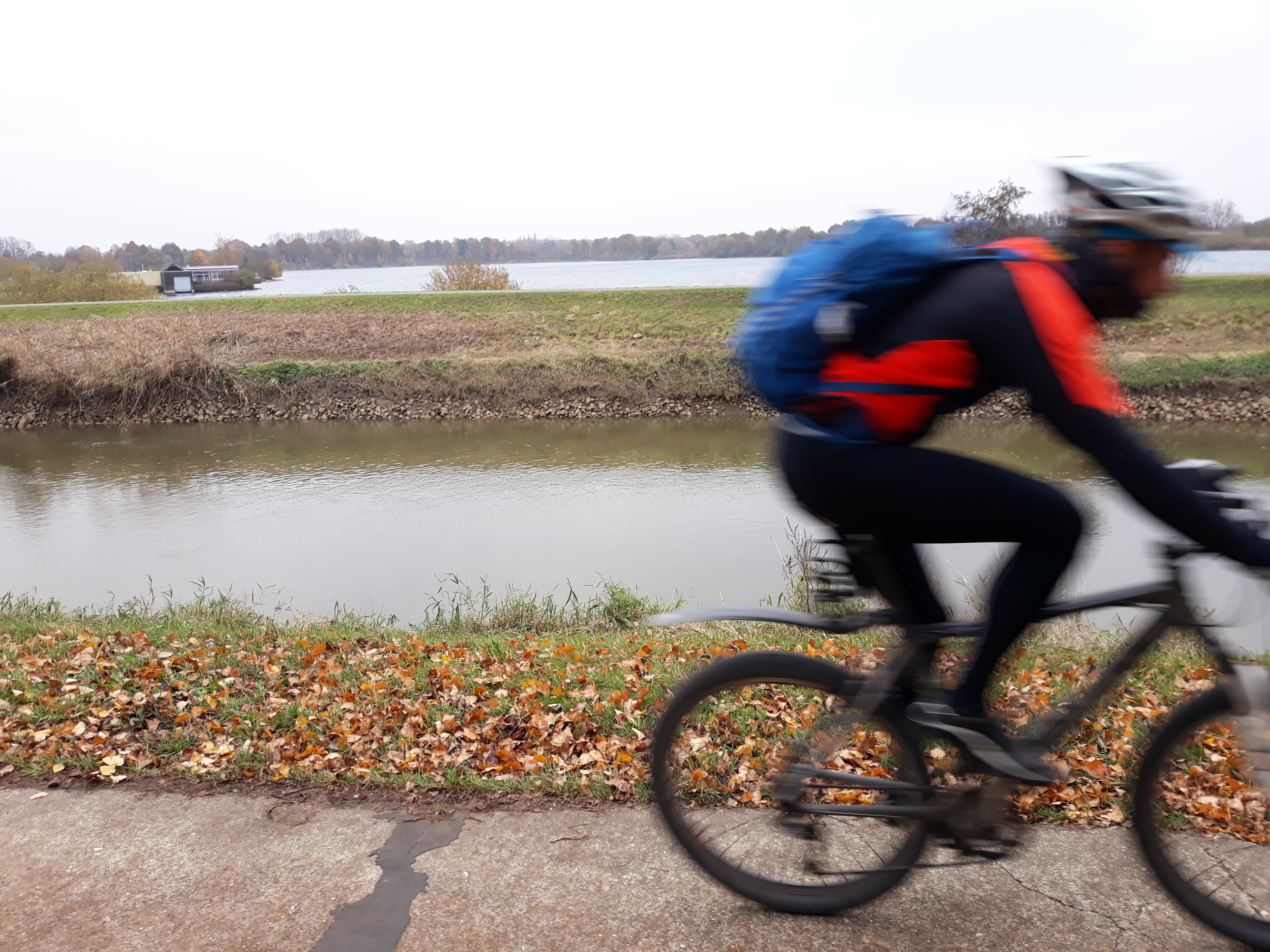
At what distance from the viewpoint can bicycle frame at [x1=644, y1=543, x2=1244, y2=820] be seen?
7.01ft

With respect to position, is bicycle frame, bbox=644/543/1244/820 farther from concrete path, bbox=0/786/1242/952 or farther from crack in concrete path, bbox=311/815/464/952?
crack in concrete path, bbox=311/815/464/952

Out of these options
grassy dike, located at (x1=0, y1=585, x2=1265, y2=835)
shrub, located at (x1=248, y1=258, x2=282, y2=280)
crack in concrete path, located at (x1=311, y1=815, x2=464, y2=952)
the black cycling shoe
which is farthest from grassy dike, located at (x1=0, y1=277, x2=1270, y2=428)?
shrub, located at (x1=248, y1=258, x2=282, y2=280)

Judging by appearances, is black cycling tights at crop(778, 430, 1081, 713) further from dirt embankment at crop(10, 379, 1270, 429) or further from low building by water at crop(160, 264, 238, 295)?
low building by water at crop(160, 264, 238, 295)

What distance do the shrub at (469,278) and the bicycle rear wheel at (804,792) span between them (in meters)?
39.5

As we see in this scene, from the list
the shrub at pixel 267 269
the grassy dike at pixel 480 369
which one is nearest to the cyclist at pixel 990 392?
the grassy dike at pixel 480 369

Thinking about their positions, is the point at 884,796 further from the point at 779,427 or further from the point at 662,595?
the point at 662,595

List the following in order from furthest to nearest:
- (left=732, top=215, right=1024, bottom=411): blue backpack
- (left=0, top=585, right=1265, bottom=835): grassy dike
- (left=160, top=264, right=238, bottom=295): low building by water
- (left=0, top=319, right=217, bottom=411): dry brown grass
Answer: (left=160, top=264, right=238, bottom=295): low building by water < (left=0, top=319, right=217, bottom=411): dry brown grass < (left=0, top=585, right=1265, bottom=835): grassy dike < (left=732, top=215, right=1024, bottom=411): blue backpack

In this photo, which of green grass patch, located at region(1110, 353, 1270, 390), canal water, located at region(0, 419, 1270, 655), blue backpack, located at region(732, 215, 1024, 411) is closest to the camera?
blue backpack, located at region(732, 215, 1024, 411)

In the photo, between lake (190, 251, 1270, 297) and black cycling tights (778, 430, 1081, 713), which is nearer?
black cycling tights (778, 430, 1081, 713)

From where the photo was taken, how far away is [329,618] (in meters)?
7.77

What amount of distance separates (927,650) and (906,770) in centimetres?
35

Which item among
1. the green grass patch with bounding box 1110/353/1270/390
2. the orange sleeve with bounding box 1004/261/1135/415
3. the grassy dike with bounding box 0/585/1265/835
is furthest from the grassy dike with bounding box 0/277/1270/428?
the orange sleeve with bounding box 1004/261/1135/415

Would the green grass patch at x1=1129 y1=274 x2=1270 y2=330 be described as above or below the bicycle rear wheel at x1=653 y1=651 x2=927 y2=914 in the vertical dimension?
above

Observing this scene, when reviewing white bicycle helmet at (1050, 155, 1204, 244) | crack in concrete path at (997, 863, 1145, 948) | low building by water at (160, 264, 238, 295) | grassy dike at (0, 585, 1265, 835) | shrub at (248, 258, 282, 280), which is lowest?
grassy dike at (0, 585, 1265, 835)
